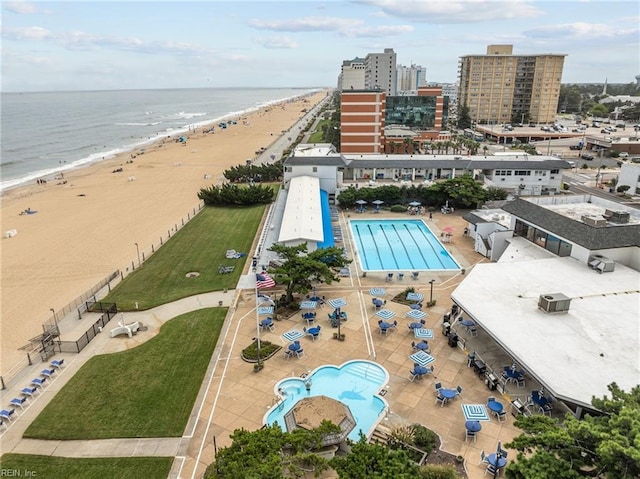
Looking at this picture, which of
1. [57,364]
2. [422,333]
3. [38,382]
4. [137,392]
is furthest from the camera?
[422,333]

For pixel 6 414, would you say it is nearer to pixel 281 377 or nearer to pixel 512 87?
pixel 281 377

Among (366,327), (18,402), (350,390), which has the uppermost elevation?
(366,327)

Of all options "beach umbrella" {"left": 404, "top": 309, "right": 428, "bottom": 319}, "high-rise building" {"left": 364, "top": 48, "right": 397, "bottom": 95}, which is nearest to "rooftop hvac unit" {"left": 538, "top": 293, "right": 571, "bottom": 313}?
"beach umbrella" {"left": 404, "top": 309, "right": 428, "bottom": 319}

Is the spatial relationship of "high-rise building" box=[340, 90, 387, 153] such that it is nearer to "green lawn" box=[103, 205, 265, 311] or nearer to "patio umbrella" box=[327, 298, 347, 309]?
"green lawn" box=[103, 205, 265, 311]

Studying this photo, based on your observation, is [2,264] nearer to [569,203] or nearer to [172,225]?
[172,225]

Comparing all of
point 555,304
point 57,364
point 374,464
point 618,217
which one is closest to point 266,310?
point 57,364

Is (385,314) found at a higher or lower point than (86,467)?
higher
